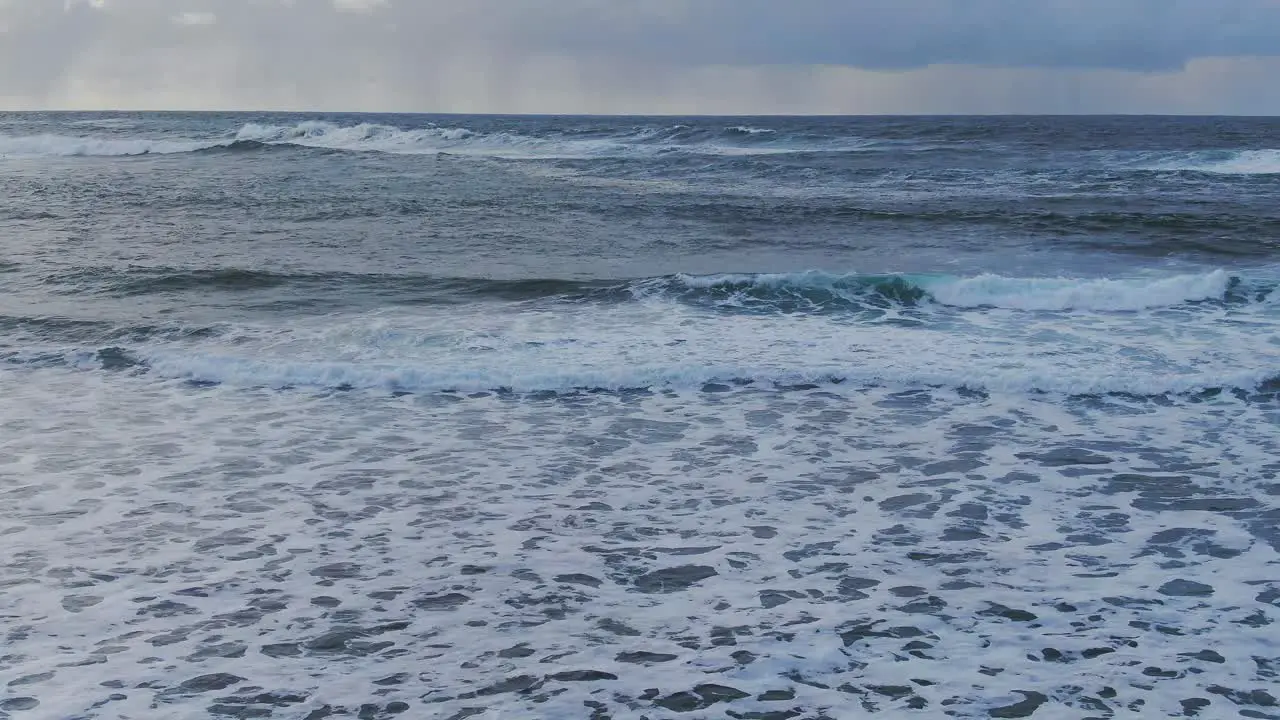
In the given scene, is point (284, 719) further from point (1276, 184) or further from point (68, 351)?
point (1276, 184)

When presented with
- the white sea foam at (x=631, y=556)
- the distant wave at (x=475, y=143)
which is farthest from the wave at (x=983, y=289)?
the distant wave at (x=475, y=143)

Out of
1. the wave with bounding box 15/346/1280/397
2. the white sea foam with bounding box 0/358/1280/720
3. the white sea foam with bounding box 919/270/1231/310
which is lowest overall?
the white sea foam with bounding box 0/358/1280/720

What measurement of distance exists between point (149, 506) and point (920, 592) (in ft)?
17.3

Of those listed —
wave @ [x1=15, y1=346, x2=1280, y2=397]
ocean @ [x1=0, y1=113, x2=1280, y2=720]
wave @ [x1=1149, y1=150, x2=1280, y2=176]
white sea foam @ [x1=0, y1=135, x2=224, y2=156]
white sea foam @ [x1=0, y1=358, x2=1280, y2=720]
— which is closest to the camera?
white sea foam @ [x1=0, y1=358, x2=1280, y2=720]

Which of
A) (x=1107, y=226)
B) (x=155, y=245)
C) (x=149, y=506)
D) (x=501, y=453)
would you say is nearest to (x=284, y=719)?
(x=149, y=506)

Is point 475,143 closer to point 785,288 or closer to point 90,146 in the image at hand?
point 90,146

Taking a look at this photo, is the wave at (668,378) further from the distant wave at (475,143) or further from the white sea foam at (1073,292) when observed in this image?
the distant wave at (475,143)

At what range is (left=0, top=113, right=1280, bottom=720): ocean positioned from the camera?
5.24 meters

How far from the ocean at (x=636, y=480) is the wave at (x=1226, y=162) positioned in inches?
761

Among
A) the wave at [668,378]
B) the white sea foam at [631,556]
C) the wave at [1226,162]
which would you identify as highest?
the wave at [1226,162]

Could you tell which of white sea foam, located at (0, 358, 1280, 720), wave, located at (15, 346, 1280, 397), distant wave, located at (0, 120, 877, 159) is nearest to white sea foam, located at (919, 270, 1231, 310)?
wave, located at (15, 346, 1280, 397)

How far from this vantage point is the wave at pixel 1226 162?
3678 centimetres

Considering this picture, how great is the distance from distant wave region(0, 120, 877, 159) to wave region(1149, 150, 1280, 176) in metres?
12.9

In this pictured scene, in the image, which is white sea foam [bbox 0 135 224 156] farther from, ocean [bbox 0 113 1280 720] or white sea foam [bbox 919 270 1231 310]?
white sea foam [bbox 919 270 1231 310]
